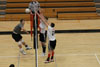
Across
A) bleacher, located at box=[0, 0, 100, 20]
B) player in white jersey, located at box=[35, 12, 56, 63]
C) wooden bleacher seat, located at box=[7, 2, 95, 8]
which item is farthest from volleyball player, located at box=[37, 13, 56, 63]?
wooden bleacher seat, located at box=[7, 2, 95, 8]

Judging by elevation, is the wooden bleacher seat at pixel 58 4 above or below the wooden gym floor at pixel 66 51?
above

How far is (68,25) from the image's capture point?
11.9m

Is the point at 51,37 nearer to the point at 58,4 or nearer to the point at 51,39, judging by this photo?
the point at 51,39

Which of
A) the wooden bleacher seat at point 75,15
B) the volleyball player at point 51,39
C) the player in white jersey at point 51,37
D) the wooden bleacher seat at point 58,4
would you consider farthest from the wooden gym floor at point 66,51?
the wooden bleacher seat at point 58,4

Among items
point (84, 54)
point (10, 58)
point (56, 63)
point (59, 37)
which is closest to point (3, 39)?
point (10, 58)

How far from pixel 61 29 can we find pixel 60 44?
72.4 inches

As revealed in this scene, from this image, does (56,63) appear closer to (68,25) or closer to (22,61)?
(22,61)

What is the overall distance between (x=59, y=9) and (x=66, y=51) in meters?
5.07

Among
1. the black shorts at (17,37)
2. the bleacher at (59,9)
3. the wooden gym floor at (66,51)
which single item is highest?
the bleacher at (59,9)

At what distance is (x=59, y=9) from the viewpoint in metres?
13.4

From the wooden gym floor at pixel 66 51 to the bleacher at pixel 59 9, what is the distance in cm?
147

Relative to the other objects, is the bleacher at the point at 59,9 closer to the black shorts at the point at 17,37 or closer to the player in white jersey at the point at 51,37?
the black shorts at the point at 17,37

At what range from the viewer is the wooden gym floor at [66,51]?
7.93 metres

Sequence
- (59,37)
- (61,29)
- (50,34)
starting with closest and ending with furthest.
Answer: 1. (50,34)
2. (59,37)
3. (61,29)
